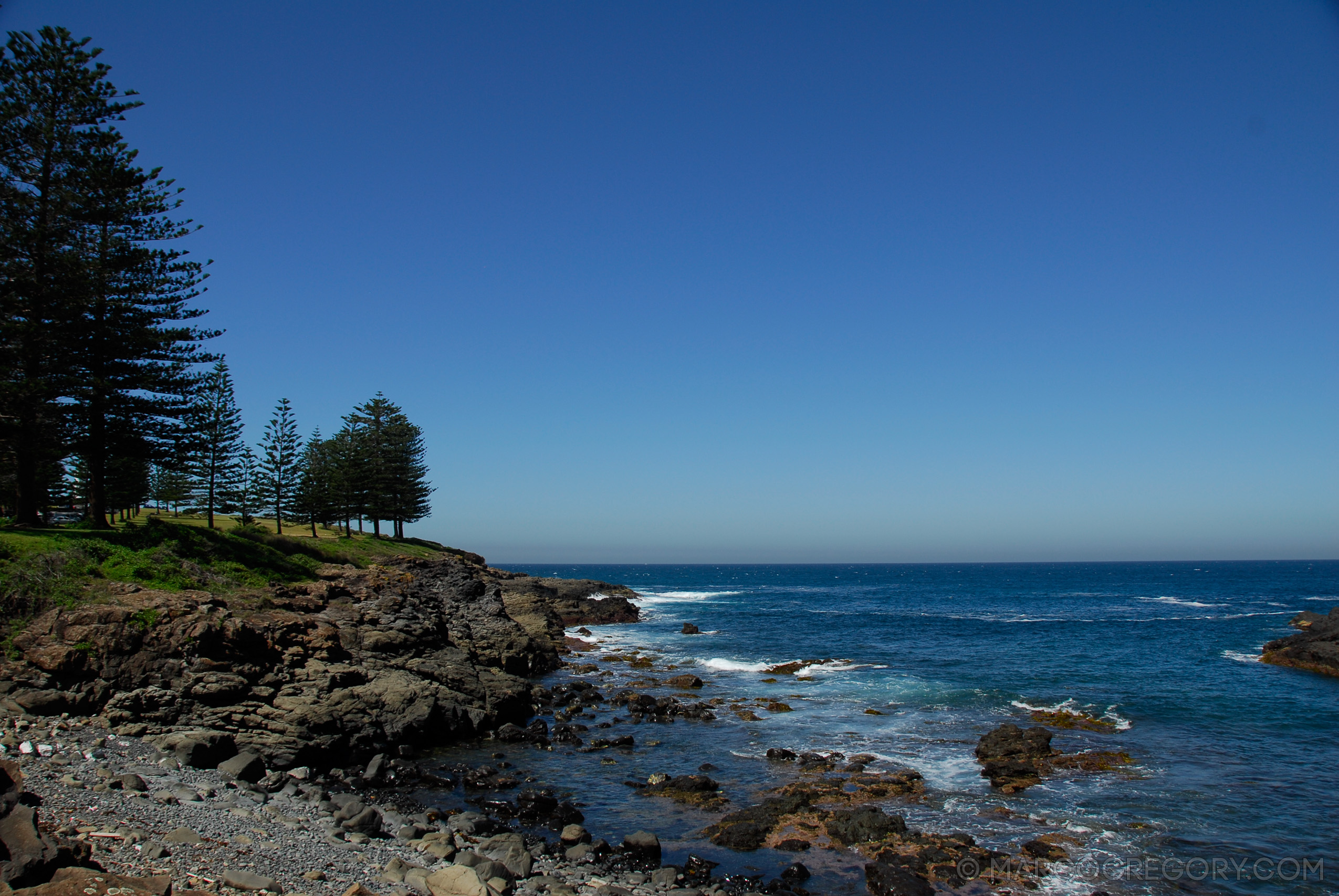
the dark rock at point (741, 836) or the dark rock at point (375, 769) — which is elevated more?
the dark rock at point (375, 769)

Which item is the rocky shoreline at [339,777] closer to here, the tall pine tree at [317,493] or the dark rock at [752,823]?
the dark rock at [752,823]

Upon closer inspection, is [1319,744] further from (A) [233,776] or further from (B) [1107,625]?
(B) [1107,625]

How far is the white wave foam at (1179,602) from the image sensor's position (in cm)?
7356

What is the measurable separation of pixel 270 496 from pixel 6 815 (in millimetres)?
63251

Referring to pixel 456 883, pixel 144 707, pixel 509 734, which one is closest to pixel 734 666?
pixel 509 734

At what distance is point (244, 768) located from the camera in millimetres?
14109

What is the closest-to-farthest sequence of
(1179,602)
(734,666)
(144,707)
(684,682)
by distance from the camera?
1. (144,707)
2. (684,682)
3. (734,666)
4. (1179,602)

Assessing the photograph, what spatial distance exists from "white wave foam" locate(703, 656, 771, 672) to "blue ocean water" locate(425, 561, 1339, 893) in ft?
0.82

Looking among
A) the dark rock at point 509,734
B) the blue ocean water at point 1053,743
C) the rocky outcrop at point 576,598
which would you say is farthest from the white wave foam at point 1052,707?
the rocky outcrop at point 576,598

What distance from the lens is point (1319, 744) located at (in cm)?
2161

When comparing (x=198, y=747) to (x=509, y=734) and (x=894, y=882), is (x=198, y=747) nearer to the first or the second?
(x=509, y=734)

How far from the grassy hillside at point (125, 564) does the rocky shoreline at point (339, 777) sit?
1198mm

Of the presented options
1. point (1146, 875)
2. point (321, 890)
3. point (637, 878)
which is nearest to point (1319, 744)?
point (1146, 875)

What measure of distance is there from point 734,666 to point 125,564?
2757 cm
